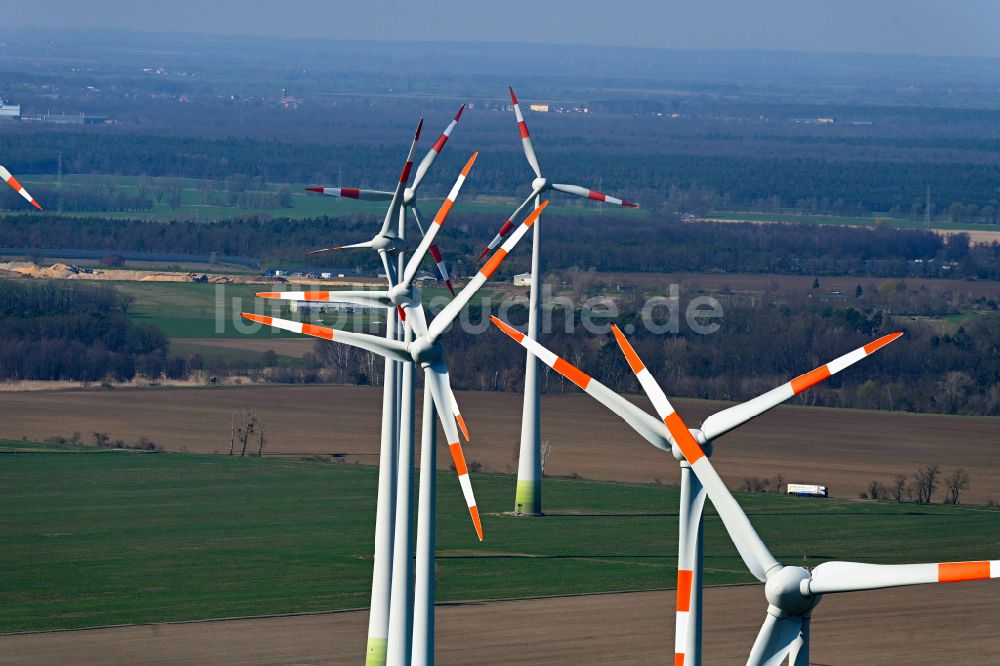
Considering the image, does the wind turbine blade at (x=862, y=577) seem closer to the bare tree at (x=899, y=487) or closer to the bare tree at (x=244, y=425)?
the bare tree at (x=899, y=487)

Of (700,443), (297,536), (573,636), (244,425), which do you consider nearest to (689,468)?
Answer: (700,443)

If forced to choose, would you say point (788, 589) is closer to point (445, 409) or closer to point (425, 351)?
point (445, 409)

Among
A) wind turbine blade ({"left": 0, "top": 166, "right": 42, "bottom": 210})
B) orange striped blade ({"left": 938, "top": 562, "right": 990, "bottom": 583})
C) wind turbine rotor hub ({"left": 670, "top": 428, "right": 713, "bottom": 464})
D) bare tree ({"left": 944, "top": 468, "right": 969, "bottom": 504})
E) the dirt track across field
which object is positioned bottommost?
the dirt track across field

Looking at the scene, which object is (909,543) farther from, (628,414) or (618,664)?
(628,414)

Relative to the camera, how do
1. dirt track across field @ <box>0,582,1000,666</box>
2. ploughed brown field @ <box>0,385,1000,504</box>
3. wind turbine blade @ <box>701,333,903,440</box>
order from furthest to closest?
ploughed brown field @ <box>0,385,1000,504</box> → dirt track across field @ <box>0,582,1000,666</box> → wind turbine blade @ <box>701,333,903,440</box>

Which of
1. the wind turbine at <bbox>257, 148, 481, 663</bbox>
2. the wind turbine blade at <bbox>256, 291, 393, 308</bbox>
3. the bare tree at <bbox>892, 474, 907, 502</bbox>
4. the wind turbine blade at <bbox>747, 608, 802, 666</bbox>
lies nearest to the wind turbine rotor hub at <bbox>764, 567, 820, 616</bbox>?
the wind turbine blade at <bbox>747, 608, 802, 666</bbox>

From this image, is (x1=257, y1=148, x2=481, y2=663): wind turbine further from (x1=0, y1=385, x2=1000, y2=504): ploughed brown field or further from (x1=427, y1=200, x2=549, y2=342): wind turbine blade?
(x1=0, y1=385, x2=1000, y2=504): ploughed brown field

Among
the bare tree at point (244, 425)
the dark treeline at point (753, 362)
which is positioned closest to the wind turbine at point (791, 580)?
the bare tree at point (244, 425)
